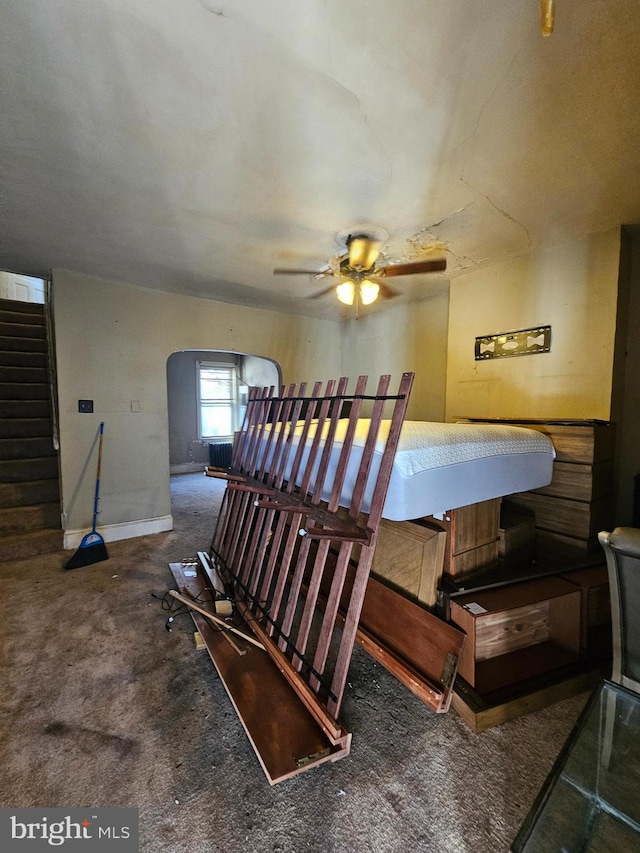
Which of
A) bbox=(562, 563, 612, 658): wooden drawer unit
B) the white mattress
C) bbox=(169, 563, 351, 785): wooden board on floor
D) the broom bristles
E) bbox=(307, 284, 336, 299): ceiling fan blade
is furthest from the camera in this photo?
bbox=(307, 284, 336, 299): ceiling fan blade

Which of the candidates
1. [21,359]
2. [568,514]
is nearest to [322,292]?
[568,514]

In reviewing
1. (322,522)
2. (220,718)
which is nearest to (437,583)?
(322,522)

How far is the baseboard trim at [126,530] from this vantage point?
321cm

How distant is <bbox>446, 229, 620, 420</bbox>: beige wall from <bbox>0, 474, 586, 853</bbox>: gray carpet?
1.95m

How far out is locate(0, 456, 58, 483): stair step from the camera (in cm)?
342

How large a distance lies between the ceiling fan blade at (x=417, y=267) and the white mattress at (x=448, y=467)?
1.60 meters

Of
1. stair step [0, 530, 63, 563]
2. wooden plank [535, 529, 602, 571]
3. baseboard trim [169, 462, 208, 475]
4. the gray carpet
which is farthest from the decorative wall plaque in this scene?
baseboard trim [169, 462, 208, 475]

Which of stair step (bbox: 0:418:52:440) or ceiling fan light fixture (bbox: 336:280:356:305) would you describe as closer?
ceiling fan light fixture (bbox: 336:280:356:305)

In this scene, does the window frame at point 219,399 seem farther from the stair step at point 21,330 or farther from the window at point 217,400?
the stair step at point 21,330

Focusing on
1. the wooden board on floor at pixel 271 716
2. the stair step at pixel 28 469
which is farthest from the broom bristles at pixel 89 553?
the wooden board on floor at pixel 271 716

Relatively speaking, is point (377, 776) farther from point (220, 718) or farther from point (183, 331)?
point (183, 331)

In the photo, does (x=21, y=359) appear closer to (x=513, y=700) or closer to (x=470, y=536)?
(x=470, y=536)

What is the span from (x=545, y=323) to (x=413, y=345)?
1.53 m

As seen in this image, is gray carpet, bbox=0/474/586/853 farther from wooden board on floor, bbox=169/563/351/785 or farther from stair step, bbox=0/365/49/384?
stair step, bbox=0/365/49/384
